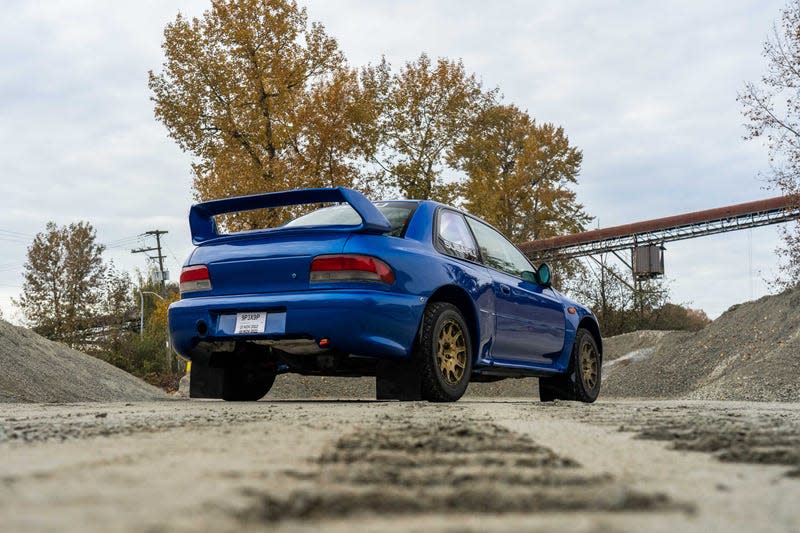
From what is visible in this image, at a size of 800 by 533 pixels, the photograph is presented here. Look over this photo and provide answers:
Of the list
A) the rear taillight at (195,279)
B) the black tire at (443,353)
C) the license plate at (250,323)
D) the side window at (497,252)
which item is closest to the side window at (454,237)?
the side window at (497,252)

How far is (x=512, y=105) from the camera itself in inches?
1631

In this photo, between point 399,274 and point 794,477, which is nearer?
point 794,477

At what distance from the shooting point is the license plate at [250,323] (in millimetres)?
6652

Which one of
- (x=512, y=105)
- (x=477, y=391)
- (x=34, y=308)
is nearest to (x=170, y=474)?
(x=477, y=391)

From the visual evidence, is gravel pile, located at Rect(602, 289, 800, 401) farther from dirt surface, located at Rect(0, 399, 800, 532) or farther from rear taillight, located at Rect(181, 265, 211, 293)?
dirt surface, located at Rect(0, 399, 800, 532)

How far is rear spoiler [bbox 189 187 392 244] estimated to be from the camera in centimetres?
669

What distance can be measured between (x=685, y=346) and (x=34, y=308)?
35716 millimetres

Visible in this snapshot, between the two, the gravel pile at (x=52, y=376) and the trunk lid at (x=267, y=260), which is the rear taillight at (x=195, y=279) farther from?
the gravel pile at (x=52, y=376)

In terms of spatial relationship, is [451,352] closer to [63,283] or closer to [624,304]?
[624,304]

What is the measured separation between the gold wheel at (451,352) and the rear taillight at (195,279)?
182cm

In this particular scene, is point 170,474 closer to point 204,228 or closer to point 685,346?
point 204,228

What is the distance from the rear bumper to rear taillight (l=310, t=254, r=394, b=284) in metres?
0.11

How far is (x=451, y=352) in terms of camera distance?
7.13m

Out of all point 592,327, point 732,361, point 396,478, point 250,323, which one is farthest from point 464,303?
point 732,361
